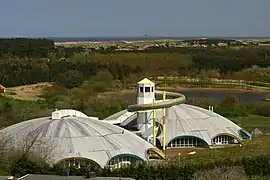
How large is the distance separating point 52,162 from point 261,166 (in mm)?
9580

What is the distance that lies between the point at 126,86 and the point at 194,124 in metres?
45.7

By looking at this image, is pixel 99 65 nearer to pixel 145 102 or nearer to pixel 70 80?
pixel 70 80

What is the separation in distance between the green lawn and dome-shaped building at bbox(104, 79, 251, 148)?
19.2 ft

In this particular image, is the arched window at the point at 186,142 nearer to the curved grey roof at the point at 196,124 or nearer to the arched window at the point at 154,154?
the curved grey roof at the point at 196,124

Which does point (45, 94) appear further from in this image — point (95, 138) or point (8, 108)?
point (95, 138)

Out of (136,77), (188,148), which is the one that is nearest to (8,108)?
(188,148)

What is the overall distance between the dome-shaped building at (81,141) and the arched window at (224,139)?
6710mm

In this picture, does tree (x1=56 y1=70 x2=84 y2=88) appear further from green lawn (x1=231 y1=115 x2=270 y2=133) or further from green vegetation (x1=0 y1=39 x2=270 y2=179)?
green lawn (x1=231 y1=115 x2=270 y2=133)

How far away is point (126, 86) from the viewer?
82.2 metres

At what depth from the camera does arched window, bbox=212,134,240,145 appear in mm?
36531

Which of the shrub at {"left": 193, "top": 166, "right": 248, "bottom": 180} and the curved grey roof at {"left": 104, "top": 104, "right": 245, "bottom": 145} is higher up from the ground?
the shrub at {"left": 193, "top": 166, "right": 248, "bottom": 180}

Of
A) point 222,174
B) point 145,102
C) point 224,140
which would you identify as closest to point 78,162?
point 222,174

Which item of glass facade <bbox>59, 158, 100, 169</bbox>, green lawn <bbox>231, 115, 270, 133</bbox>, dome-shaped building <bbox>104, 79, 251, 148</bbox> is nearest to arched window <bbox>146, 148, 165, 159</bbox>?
dome-shaped building <bbox>104, 79, 251, 148</bbox>

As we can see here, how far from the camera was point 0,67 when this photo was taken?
284ft
